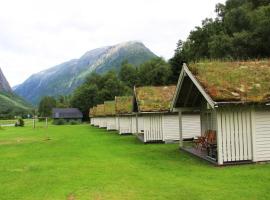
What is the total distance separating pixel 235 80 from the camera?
19.6m

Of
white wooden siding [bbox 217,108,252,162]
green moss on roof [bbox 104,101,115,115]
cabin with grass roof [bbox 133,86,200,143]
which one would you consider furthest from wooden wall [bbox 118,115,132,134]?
white wooden siding [bbox 217,108,252,162]

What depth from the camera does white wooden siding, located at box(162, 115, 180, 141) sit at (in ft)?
108

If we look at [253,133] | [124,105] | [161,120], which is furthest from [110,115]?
[253,133]

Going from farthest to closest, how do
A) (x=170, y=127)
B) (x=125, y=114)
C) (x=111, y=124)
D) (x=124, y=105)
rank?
(x=111, y=124)
(x=124, y=105)
(x=125, y=114)
(x=170, y=127)

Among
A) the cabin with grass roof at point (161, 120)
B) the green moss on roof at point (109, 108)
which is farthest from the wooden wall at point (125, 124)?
the cabin with grass roof at point (161, 120)

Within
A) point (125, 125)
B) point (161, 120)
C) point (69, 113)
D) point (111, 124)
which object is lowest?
point (111, 124)

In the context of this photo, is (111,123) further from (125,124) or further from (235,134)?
(235,134)

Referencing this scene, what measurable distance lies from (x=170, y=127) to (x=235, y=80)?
550 inches

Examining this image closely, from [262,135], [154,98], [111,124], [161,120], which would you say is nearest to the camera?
[262,135]

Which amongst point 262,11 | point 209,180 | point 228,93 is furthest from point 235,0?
point 209,180

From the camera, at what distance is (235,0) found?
6969cm

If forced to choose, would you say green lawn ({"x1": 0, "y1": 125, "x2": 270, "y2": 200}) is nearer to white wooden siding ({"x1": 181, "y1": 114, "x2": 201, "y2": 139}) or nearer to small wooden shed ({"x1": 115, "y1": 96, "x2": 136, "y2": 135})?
white wooden siding ({"x1": 181, "y1": 114, "x2": 201, "y2": 139})

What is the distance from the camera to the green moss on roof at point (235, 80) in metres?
18.5

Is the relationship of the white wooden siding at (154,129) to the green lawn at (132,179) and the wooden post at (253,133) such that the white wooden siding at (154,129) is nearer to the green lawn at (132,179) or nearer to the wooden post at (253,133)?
the green lawn at (132,179)
